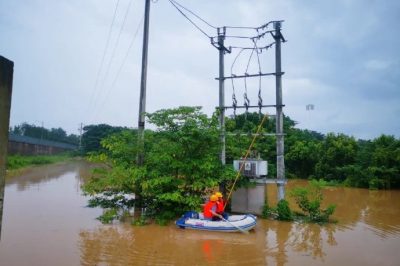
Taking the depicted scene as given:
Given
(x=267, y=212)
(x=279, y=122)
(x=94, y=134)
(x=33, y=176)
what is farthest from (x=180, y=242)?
(x=94, y=134)

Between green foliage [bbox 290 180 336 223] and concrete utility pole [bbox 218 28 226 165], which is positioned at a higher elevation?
concrete utility pole [bbox 218 28 226 165]

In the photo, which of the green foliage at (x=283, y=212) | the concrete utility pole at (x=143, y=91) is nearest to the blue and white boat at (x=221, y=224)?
the green foliage at (x=283, y=212)

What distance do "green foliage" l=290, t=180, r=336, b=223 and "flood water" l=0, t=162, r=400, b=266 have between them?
606 mm

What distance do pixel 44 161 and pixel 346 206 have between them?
41551mm

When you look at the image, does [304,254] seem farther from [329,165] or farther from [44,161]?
[44,161]

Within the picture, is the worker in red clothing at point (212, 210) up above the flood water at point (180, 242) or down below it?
above

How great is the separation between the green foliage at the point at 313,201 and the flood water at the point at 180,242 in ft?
1.99

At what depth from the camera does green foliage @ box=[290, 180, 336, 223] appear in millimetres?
13797

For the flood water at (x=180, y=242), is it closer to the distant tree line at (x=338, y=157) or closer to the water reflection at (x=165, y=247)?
the water reflection at (x=165, y=247)

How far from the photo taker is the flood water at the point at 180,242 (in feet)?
30.6

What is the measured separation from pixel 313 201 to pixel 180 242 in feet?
20.4

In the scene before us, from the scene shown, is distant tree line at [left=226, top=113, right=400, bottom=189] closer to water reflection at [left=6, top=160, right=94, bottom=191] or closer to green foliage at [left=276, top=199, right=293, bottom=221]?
green foliage at [left=276, top=199, right=293, bottom=221]

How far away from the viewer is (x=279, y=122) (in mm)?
14289

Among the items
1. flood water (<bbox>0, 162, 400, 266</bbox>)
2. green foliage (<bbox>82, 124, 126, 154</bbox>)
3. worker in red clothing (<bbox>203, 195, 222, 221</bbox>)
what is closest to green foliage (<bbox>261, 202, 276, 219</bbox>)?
flood water (<bbox>0, 162, 400, 266</bbox>)
